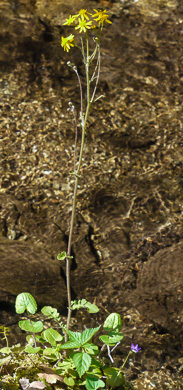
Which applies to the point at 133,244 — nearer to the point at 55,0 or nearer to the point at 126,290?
the point at 126,290

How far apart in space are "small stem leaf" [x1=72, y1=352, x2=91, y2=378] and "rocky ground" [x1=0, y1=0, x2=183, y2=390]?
0.71 m

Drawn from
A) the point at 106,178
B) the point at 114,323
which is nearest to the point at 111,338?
the point at 114,323

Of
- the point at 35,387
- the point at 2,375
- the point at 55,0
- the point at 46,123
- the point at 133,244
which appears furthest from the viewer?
the point at 55,0

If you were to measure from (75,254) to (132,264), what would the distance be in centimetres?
38

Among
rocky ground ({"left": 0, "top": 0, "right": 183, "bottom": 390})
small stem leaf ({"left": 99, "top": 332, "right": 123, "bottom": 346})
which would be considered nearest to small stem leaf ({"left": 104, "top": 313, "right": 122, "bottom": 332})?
small stem leaf ({"left": 99, "top": 332, "right": 123, "bottom": 346})

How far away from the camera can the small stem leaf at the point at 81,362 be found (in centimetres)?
153

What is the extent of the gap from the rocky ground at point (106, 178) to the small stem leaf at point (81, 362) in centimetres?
71

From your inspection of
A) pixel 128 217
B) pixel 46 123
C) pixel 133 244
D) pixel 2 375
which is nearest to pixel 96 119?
pixel 46 123

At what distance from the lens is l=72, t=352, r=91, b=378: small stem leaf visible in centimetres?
153

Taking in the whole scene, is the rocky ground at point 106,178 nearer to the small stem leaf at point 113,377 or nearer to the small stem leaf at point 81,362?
the small stem leaf at point 113,377

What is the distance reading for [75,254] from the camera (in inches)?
102

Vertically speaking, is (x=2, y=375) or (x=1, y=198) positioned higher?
(x=1, y=198)

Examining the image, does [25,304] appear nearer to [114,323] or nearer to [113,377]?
[114,323]

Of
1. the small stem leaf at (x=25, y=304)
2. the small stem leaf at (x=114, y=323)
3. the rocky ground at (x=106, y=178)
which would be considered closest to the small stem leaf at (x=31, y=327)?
the small stem leaf at (x=25, y=304)
